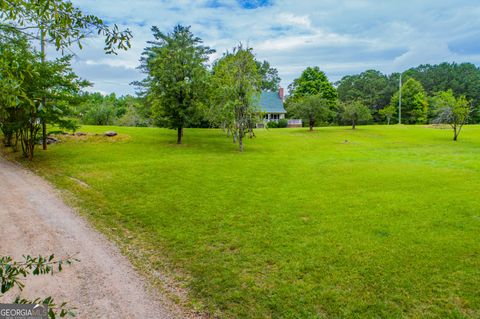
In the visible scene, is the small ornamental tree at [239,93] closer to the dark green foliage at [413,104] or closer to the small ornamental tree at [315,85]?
the small ornamental tree at [315,85]

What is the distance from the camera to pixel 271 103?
186 ft

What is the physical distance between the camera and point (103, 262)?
277 inches

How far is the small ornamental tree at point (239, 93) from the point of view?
2275 centimetres

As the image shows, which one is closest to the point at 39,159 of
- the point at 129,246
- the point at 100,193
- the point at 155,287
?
the point at 100,193

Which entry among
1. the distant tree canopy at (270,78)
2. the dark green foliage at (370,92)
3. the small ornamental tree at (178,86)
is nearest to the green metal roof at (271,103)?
the distant tree canopy at (270,78)

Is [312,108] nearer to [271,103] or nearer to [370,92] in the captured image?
[271,103]

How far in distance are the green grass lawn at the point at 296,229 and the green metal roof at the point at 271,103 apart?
122ft

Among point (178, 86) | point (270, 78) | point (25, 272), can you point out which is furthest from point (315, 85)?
point (25, 272)

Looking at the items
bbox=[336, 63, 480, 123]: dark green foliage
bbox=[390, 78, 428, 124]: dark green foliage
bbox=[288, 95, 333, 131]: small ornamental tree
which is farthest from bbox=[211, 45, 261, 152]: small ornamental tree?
bbox=[390, 78, 428, 124]: dark green foliage

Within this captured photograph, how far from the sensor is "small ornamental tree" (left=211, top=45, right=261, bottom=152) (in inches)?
896

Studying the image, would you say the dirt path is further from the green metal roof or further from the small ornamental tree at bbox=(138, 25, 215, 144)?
the green metal roof

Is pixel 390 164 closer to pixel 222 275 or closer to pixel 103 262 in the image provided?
pixel 222 275

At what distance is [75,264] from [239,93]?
1794 centimetres

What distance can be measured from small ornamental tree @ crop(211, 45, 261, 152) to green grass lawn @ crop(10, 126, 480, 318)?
5130 mm
